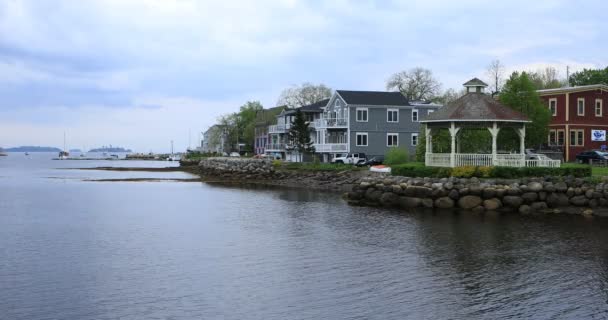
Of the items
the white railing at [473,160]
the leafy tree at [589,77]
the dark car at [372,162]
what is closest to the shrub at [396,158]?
the dark car at [372,162]

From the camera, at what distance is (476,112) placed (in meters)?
41.2

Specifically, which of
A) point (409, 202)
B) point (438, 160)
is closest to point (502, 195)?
point (409, 202)

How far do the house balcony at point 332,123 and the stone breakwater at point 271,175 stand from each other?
7755mm

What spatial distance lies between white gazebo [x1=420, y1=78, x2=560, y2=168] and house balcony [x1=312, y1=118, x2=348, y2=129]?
1288 inches

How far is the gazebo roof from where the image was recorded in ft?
134

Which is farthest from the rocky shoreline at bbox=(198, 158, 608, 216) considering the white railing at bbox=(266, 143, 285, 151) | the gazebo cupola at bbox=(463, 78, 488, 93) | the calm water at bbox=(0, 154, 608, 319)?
the white railing at bbox=(266, 143, 285, 151)

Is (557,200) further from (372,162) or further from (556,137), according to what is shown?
(372,162)

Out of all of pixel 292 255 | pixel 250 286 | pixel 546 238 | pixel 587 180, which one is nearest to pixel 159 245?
pixel 292 255

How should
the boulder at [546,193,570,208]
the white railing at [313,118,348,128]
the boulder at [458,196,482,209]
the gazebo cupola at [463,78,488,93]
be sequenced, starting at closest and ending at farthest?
the boulder at [546,193,570,208] → the boulder at [458,196,482,209] → the gazebo cupola at [463,78,488,93] → the white railing at [313,118,348,128]

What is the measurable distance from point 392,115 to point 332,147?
7.99 meters

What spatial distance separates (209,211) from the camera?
38781 mm

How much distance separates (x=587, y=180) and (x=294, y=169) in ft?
127

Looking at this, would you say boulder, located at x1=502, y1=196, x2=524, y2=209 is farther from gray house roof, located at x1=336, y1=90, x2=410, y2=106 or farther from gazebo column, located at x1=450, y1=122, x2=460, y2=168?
gray house roof, located at x1=336, y1=90, x2=410, y2=106

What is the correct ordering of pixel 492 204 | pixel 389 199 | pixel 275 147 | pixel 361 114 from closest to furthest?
pixel 492 204 → pixel 389 199 → pixel 361 114 → pixel 275 147
